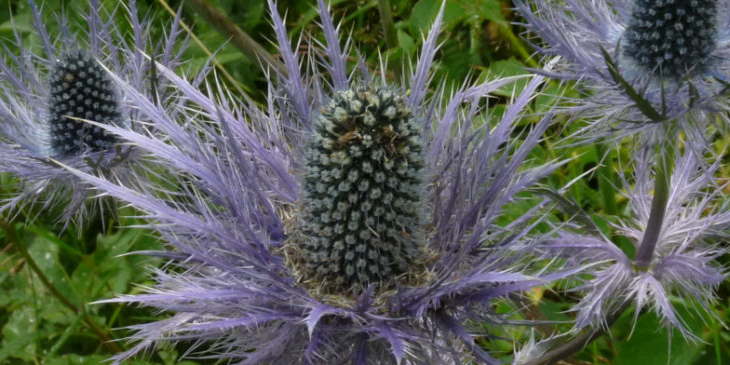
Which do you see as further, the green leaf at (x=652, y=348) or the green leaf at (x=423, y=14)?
the green leaf at (x=423, y=14)

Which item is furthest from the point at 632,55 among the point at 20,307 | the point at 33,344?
the point at 20,307

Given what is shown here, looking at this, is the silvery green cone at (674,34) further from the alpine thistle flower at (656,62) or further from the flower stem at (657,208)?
the flower stem at (657,208)

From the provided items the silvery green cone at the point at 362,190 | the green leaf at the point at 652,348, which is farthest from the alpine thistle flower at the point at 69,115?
the green leaf at the point at 652,348

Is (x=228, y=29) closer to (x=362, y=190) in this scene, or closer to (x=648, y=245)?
(x=362, y=190)

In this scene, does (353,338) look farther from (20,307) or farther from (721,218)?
(20,307)

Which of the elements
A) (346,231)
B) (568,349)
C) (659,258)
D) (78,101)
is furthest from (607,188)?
(78,101)

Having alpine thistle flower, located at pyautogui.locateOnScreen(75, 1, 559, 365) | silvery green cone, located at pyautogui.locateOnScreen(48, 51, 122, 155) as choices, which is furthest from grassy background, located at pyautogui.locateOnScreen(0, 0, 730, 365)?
alpine thistle flower, located at pyautogui.locateOnScreen(75, 1, 559, 365)
